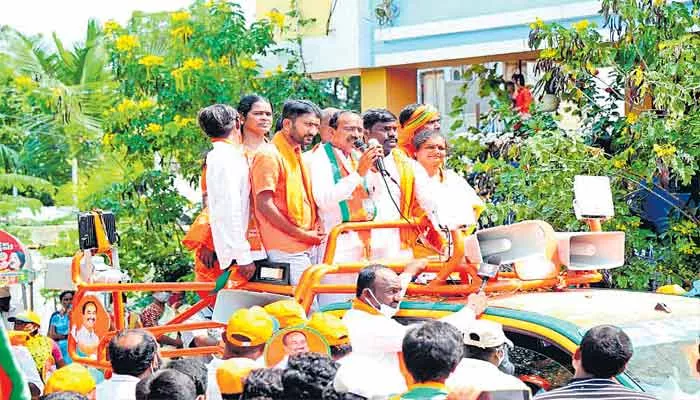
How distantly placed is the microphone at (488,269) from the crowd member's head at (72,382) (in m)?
1.72

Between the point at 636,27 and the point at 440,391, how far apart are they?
6.09 metres

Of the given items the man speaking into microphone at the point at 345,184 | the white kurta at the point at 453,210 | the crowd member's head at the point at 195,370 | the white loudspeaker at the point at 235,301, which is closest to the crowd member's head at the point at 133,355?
the crowd member's head at the point at 195,370

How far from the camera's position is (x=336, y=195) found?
5844mm

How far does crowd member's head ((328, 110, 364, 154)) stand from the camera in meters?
6.10

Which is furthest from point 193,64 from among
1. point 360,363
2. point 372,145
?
point 360,363

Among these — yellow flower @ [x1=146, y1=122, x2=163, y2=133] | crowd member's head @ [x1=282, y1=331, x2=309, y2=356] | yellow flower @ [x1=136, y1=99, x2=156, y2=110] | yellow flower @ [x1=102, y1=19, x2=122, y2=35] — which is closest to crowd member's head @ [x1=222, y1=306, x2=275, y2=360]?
crowd member's head @ [x1=282, y1=331, x2=309, y2=356]

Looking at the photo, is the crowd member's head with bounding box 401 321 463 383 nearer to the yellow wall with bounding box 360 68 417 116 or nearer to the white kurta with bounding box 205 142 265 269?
the white kurta with bounding box 205 142 265 269

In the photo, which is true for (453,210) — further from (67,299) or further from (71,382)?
(67,299)

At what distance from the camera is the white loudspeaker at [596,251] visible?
507cm

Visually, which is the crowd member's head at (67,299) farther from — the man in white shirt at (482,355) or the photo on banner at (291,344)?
the man in white shirt at (482,355)

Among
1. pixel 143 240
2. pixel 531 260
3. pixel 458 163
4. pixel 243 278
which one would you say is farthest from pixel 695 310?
pixel 143 240

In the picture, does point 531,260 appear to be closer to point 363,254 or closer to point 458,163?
point 363,254

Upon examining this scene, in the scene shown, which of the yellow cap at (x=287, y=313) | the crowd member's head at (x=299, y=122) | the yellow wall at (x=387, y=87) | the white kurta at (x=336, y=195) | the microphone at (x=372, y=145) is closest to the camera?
the yellow cap at (x=287, y=313)

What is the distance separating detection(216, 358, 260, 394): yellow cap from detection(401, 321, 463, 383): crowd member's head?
2.27 feet
